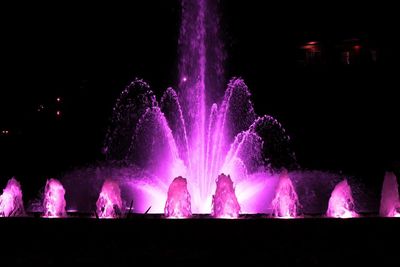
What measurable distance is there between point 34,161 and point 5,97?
6.03 m

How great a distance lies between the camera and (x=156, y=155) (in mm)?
26203

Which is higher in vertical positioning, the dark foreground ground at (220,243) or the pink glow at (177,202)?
the pink glow at (177,202)

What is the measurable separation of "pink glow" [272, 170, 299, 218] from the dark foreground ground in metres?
2.90

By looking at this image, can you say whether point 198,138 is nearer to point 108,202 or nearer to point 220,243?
point 108,202

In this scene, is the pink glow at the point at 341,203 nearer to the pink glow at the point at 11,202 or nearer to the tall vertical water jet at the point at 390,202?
the tall vertical water jet at the point at 390,202

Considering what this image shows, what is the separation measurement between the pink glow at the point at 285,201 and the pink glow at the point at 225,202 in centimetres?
112

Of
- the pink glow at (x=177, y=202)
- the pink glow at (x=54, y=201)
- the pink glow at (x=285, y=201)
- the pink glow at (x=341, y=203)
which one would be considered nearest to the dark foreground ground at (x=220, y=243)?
the pink glow at (x=177, y=202)

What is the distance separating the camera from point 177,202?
1202 centimetres

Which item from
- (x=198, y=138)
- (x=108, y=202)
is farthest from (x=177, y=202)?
(x=198, y=138)

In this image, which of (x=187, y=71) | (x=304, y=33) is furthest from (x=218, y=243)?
(x=304, y=33)

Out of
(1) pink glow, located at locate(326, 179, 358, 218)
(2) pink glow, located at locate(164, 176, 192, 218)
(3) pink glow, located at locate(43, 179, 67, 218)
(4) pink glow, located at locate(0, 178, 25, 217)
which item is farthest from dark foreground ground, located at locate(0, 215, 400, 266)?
(4) pink glow, located at locate(0, 178, 25, 217)

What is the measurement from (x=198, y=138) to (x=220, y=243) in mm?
8611

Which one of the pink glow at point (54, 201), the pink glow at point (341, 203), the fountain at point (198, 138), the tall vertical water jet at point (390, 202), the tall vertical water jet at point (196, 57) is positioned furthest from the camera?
the tall vertical water jet at point (196, 57)

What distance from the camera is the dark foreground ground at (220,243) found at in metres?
9.31
